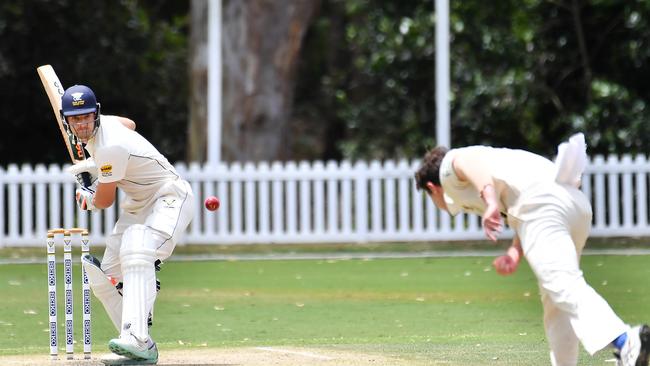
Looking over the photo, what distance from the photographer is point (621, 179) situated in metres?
18.5

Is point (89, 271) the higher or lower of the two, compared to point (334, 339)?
higher

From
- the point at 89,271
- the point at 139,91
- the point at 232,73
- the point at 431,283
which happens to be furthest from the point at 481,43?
the point at 89,271

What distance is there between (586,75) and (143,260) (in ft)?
51.3

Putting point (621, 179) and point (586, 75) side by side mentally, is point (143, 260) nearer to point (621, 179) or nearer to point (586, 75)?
point (621, 179)

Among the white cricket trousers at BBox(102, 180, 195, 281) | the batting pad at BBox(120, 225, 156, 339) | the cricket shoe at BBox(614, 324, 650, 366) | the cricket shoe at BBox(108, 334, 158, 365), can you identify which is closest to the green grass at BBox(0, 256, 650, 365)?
the white cricket trousers at BBox(102, 180, 195, 281)

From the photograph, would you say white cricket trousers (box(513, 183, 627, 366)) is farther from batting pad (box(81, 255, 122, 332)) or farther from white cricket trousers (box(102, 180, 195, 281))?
batting pad (box(81, 255, 122, 332))

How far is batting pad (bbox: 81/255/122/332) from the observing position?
25.5ft

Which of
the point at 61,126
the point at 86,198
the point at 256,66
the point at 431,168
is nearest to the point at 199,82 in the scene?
the point at 256,66

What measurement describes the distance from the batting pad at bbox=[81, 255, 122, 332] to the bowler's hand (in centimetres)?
260

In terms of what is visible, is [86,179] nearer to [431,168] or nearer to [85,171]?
[85,171]

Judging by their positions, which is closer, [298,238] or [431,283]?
[431,283]

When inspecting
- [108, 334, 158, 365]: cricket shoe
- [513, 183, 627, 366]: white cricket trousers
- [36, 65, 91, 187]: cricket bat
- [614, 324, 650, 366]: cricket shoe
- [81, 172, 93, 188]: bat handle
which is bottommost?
[108, 334, 158, 365]: cricket shoe

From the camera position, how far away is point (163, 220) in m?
7.71

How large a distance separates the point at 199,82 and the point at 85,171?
44.0ft
